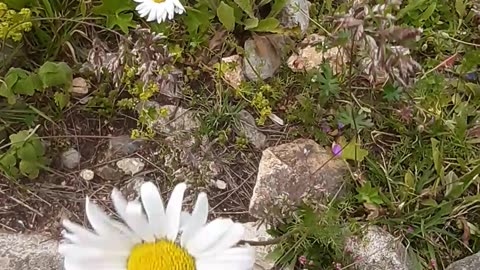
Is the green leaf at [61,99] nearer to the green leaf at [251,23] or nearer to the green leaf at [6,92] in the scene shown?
the green leaf at [6,92]

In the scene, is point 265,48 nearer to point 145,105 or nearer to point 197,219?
point 145,105

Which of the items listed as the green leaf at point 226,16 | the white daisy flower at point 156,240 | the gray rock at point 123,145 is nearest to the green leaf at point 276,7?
the green leaf at point 226,16

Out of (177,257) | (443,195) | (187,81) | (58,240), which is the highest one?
(177,257)

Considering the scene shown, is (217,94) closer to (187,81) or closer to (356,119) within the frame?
(187,81)

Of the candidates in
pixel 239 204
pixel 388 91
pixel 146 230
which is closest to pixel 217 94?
pixel 239 204

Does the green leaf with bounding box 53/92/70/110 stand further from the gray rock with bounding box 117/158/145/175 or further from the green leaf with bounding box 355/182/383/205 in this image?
the green leaf with bounding box 355/182/383/205

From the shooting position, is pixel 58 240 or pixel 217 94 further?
pixel 217 94

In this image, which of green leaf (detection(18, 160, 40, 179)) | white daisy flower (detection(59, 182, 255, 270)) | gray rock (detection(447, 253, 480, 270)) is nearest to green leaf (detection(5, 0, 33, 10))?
green leaf (detection(18, 160, 40, 179))
